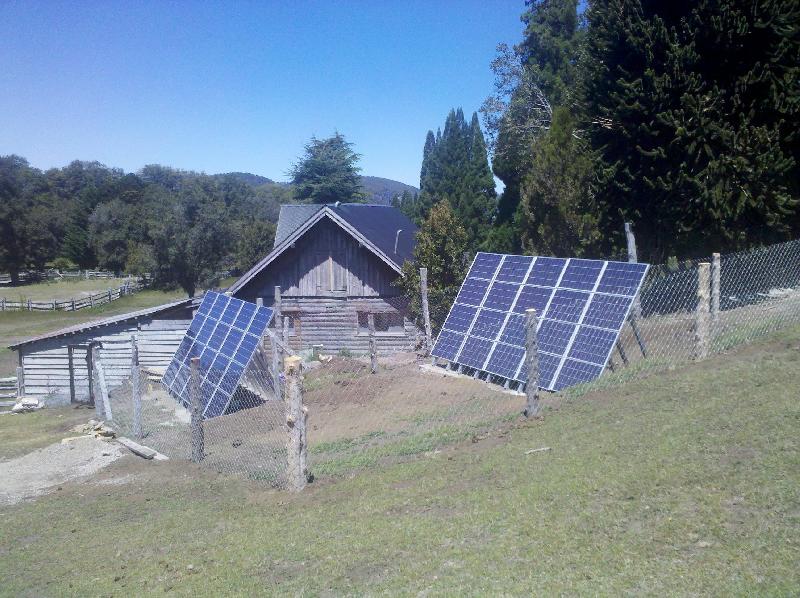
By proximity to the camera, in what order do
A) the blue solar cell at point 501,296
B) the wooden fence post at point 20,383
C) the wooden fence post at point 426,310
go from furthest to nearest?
the wooden fence post at point 20,383
the wooden fence post at point 426,310
the blue solar cell at point 501,296

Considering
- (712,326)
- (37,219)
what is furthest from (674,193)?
(37,219)

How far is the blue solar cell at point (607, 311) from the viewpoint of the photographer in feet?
39.9

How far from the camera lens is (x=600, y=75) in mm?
19562

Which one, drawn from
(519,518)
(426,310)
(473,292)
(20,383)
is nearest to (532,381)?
(519,518)

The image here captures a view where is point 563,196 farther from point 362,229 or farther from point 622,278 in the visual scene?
point 622,278

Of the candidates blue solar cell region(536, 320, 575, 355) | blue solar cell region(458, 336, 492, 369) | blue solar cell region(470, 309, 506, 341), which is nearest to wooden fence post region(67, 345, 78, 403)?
blue solar cell region(458, 336, 492, 369)

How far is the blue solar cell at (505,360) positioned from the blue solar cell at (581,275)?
5.34 ft

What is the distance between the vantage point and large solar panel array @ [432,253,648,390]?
1225cm

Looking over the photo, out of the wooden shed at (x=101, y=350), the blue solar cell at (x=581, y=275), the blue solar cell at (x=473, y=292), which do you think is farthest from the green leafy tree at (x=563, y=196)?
the wooden shed at (x=101, y=350)

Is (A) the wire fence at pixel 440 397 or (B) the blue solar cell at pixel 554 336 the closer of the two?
(A) the wire fence at pixel 440 397

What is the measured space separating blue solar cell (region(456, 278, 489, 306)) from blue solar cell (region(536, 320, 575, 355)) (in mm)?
2563

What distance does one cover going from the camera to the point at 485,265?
16.6m

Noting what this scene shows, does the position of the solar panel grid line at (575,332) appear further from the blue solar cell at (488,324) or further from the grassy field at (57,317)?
the grassy field at (57,317)

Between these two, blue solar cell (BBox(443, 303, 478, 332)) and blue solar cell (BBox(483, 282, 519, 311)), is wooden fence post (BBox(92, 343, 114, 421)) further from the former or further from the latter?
blue solar cell (BBox(483, 282, 519, 311))
